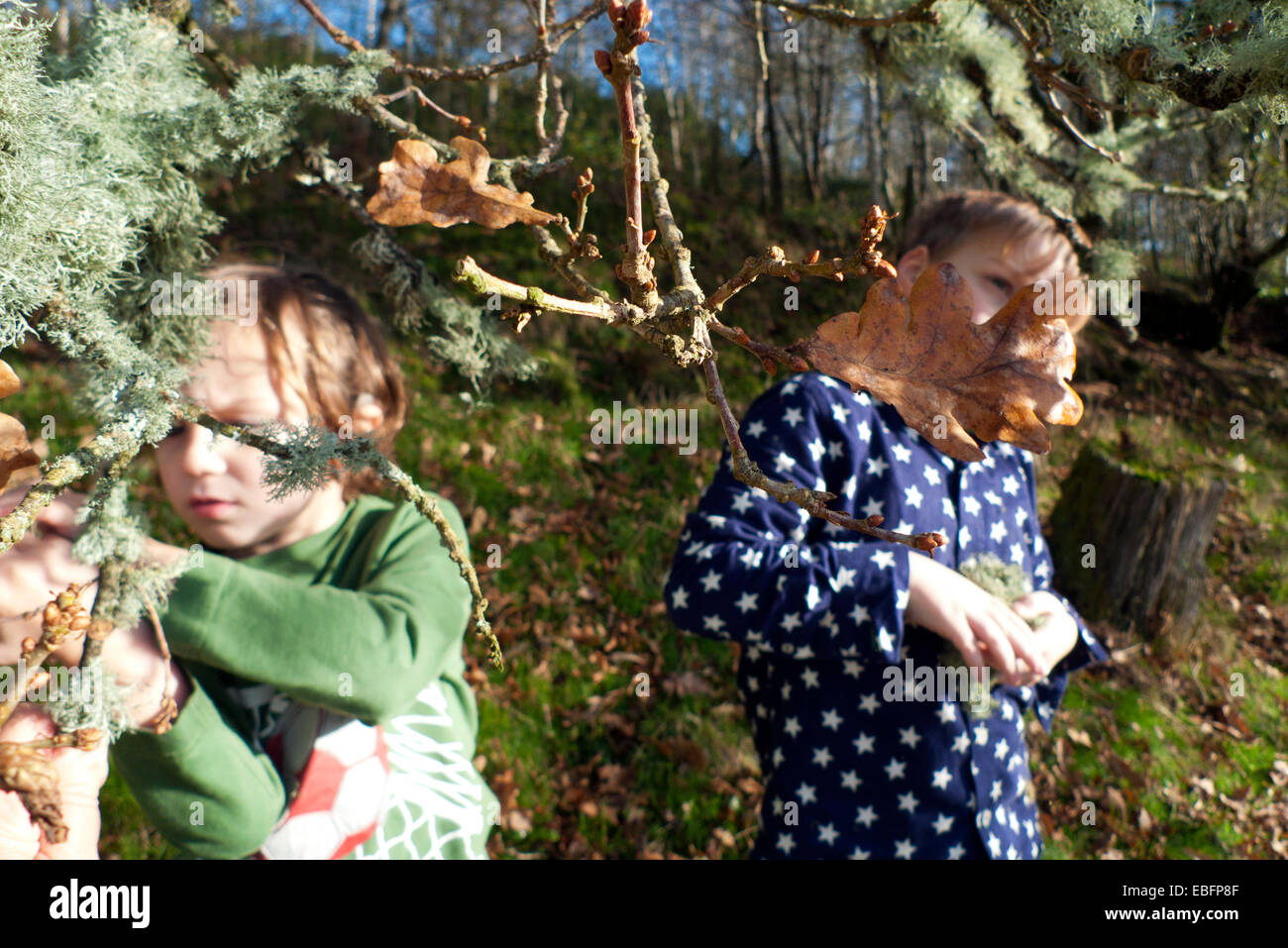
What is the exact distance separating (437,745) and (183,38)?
141 cm

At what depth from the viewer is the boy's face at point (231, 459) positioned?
127cm

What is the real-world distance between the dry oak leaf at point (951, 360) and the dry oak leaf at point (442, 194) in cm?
19

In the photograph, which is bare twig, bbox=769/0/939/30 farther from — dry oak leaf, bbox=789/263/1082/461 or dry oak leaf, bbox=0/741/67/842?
dry oak leaf, bbox=0/741/67/842

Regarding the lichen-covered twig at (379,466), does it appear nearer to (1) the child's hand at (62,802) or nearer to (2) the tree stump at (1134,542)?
(1) the child's hand at (62,802)

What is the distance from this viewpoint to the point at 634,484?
513 centimetres

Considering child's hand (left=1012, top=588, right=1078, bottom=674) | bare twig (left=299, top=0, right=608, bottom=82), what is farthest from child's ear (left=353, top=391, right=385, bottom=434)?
A: child's hand (left=1012, top=588, right=1078, bottom=674)

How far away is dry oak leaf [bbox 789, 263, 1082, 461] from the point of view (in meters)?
0.43

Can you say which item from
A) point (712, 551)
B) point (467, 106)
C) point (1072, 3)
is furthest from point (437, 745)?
point (467, 106)

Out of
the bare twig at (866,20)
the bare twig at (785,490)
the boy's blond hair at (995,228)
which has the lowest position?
the bare twig at (785,490)

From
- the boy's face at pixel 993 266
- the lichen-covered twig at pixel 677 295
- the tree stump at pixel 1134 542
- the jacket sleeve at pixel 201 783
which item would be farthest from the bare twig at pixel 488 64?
the tree stump at pixel 1134 542

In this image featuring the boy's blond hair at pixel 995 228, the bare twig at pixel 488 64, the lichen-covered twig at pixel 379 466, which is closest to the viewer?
the lichen-covered twig at pixel 379 466

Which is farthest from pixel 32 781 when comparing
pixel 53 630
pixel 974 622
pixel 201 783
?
pixel 974 622

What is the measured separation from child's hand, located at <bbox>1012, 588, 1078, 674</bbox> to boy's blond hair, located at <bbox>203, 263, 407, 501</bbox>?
1.37 m

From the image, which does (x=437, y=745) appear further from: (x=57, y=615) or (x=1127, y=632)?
(x=1127, y=632)
